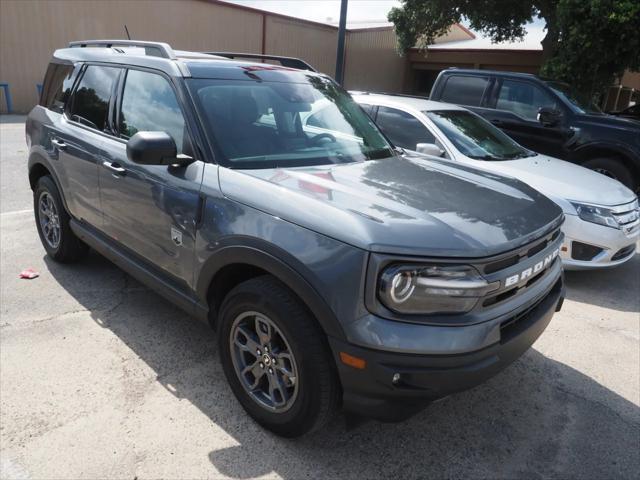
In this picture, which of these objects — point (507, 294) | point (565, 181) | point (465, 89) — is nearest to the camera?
point (507, 294)

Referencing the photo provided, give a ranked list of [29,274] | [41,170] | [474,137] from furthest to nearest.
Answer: [474,137]
[41,170]
[29,274]

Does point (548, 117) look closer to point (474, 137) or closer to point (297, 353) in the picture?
point (474, 137)

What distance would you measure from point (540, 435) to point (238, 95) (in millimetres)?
2605

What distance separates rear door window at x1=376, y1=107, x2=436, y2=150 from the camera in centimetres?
566

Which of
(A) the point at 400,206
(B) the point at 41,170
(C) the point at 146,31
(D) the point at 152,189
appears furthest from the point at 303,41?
(A) the point at 400,206

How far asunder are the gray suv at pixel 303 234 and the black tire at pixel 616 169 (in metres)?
4.43

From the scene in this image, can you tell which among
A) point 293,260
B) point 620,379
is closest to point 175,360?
point 293,260

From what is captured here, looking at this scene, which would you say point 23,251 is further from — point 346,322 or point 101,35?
point 101,35

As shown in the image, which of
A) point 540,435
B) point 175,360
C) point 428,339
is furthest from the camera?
point 175,360

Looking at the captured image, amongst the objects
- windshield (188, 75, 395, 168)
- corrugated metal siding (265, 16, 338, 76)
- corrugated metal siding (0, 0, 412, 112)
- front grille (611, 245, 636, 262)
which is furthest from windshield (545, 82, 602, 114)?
corrugated metal siding (265, 16, 338, 76)

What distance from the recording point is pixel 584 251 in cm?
477

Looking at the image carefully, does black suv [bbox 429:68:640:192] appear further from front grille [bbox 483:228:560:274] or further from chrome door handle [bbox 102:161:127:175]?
chrome door handle [bbox 102:161:127:175]

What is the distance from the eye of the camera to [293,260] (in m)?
2.25

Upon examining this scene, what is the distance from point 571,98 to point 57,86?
6689 millimetres
